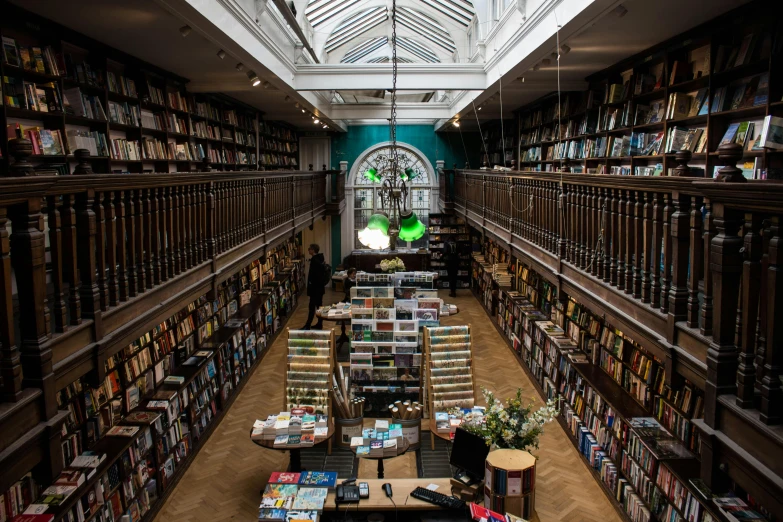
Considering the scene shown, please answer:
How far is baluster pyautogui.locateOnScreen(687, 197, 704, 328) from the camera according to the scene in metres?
3.09

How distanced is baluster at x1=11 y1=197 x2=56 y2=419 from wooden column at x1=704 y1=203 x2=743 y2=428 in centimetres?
310

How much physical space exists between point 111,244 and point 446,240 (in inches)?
516

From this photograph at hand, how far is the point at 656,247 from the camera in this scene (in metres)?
3.55

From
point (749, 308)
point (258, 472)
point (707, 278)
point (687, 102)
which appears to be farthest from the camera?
point (258, 472)

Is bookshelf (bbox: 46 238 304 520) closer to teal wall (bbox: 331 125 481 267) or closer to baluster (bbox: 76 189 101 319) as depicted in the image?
baluster (bbox: 76 189 101 319)

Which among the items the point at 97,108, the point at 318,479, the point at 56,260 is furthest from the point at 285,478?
the point at 97,108

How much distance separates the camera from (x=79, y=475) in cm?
416

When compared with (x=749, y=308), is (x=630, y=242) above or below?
above

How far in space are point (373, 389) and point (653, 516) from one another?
3.81 m

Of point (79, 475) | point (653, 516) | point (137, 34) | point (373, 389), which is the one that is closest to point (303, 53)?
point (137, 34)

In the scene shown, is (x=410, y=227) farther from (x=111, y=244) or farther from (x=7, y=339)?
(x=7, y=339)

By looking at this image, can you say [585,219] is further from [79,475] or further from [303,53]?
[303,53]

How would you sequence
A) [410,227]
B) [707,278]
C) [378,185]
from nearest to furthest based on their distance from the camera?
[707,278], [410,227], [378,185]

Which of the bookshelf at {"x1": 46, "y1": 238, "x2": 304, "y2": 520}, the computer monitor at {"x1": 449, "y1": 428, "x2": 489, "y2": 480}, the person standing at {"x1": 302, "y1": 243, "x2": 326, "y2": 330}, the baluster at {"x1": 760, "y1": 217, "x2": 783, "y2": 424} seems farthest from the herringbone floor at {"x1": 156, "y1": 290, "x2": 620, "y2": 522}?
the baluster at {"x1": 760, "y1": 217, "x2": 783, "y2": 424}
